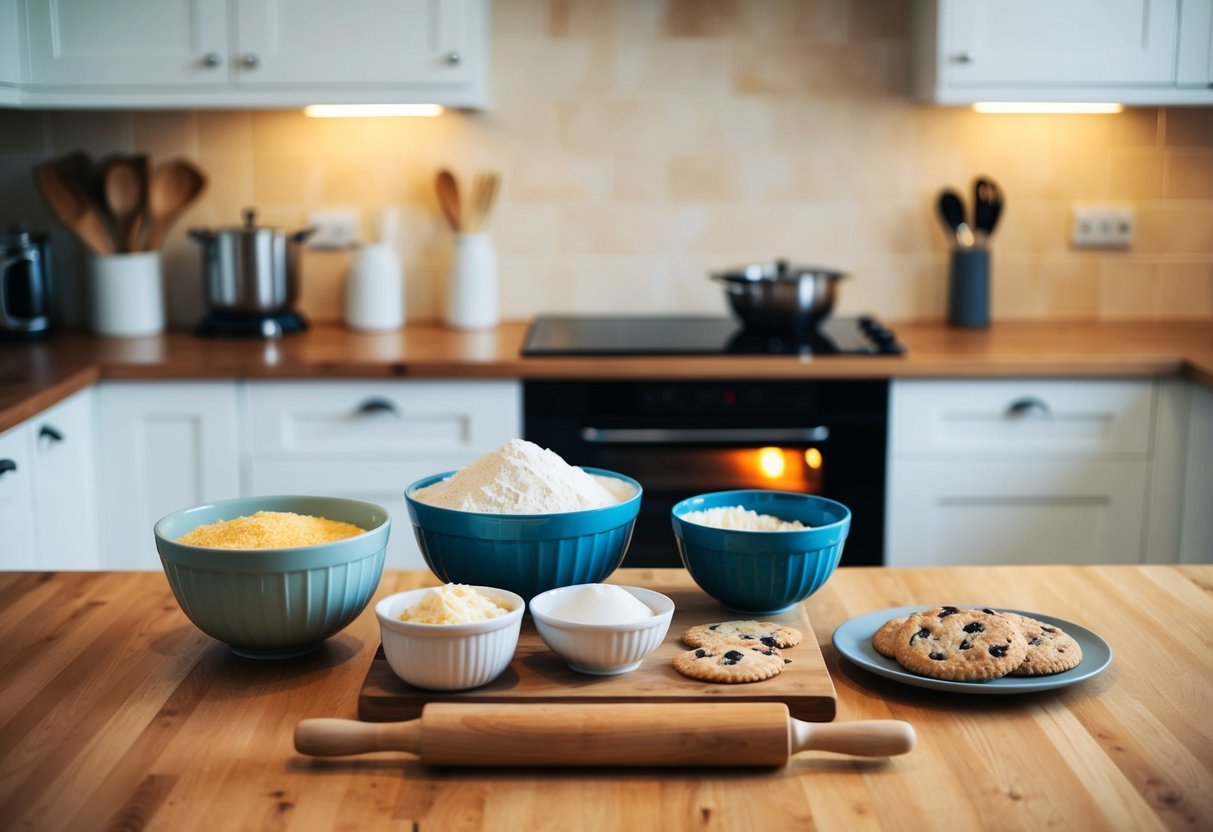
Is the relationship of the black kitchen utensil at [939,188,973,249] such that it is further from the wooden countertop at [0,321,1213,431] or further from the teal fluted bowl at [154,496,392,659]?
the teal fluted bowl at [154,496,392,659]

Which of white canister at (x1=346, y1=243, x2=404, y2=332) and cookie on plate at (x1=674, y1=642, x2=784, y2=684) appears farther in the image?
white canister at (x1=346, y1=243, x2=404, y2=332)

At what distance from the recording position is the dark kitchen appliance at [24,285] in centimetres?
287

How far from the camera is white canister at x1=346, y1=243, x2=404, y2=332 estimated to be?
309 centimetres

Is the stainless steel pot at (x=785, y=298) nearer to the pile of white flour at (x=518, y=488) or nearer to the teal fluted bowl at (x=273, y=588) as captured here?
the pile of white flour at (x=518, y=488)

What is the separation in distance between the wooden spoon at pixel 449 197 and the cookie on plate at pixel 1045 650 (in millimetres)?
2157

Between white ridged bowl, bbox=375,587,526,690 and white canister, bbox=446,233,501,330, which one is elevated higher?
white canister, bbox=446,233,501,330

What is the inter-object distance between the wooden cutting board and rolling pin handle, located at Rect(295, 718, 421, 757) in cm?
8

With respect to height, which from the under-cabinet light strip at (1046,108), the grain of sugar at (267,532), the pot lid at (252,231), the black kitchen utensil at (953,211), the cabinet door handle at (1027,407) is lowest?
the cabinet door handle at (1027,407)

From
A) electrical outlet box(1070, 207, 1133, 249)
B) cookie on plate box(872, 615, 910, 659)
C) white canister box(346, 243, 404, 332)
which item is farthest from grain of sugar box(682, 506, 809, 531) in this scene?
electrical outlet box(1070, 207, 1133, 249)

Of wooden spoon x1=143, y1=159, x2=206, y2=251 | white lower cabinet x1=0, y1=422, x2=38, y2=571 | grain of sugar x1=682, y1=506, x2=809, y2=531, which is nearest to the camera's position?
grain of sugar x1=682, y1=506, x2=809, y2=531

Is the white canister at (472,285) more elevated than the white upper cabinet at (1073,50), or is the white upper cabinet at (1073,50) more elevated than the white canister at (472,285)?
the white upper cabinet at (1073,50)

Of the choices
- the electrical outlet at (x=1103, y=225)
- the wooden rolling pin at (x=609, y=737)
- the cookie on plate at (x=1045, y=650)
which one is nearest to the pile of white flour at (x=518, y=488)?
the wooden rolling pin at (x=609, y=737)

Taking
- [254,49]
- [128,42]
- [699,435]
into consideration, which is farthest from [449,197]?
[699,435]

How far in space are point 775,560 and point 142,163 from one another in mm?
2353
